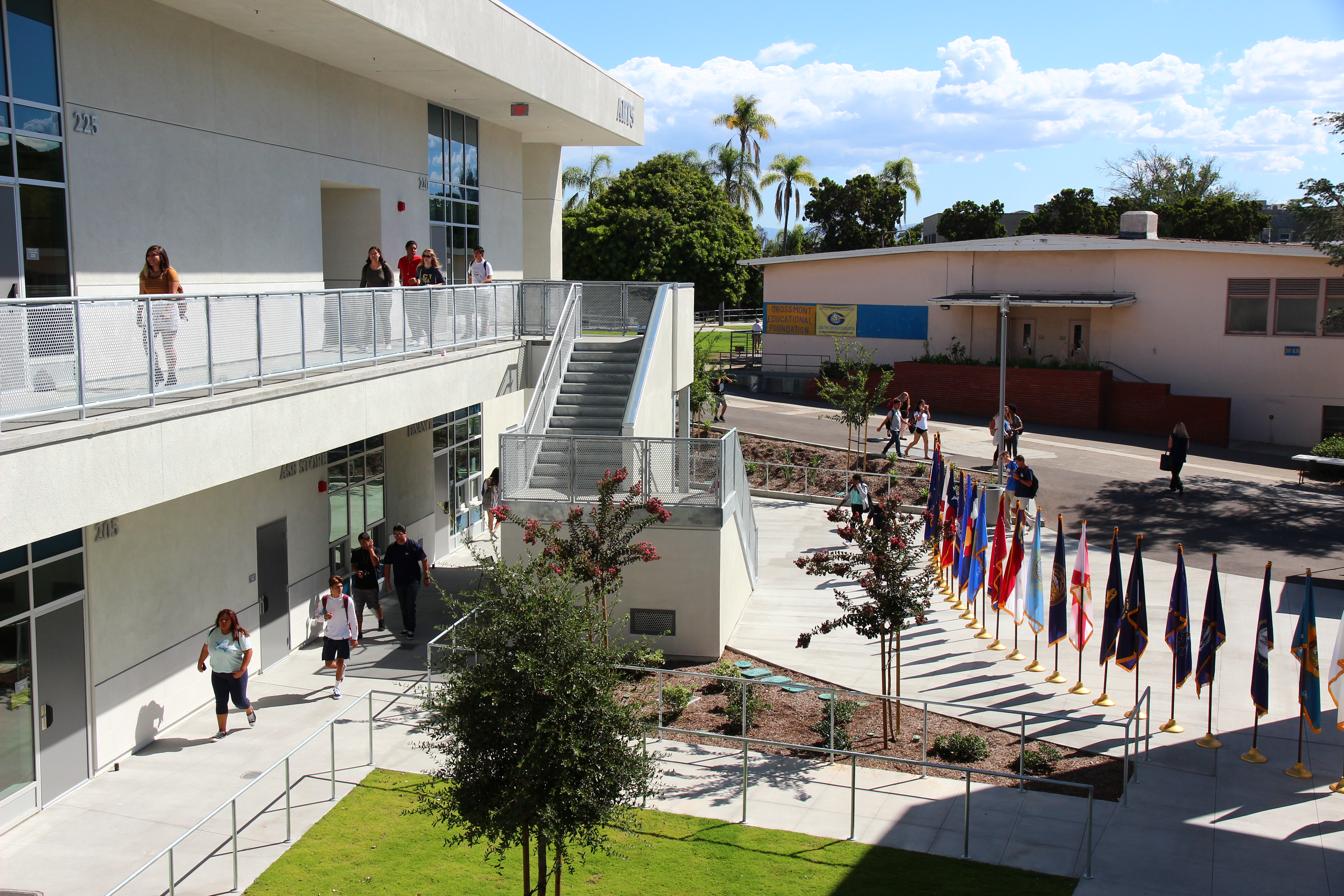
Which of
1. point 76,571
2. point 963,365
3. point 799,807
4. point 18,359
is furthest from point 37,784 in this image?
point 963,365

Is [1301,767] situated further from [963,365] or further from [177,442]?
[963,365]

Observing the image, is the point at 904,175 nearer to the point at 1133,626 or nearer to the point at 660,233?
the point at 660,233

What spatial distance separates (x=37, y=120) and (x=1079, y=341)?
3707cm

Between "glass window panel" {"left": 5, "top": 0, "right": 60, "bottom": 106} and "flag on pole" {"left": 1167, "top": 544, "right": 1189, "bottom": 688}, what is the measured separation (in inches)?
573

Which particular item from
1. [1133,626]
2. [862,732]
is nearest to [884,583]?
[862,732]

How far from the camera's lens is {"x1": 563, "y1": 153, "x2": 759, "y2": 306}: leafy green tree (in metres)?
55.3

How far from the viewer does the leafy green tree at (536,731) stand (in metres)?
8.24

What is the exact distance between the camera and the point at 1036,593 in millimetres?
16297

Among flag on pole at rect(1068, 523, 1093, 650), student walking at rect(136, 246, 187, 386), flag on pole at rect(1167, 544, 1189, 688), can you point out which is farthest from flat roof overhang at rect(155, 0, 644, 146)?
flag on pole at rect(1167, 544, 1189, 688)

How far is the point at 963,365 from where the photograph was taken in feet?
132

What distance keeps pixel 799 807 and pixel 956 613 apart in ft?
27.1

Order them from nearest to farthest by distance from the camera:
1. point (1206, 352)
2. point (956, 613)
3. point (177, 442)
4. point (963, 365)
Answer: point (177, 442) < point (956, 613) < point (1206, 352) < point (963, 365)

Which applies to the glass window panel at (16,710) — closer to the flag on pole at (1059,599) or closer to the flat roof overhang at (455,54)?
the flat roof overhang at (455,54)

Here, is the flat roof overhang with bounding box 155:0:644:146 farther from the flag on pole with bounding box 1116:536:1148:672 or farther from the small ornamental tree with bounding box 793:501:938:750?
the flag on pole with bounding box 1116:536:1148:672
